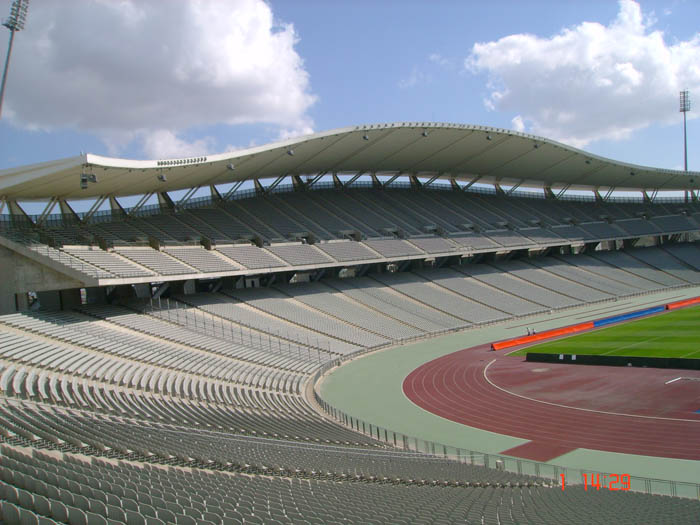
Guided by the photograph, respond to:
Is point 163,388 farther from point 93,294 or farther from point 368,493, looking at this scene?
point 93,294

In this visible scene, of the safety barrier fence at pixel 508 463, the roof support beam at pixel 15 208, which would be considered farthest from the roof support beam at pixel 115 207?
the safety barrier fence at pixel 508 463

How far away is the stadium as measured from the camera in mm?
9648

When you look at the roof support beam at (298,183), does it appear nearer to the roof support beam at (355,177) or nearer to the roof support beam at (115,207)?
the roof support beam at (355,177)

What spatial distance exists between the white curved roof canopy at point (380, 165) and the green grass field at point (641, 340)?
17.4 m

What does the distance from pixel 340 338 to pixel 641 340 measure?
1717cm

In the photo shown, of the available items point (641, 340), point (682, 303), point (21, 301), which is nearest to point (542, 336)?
point (641, 340)

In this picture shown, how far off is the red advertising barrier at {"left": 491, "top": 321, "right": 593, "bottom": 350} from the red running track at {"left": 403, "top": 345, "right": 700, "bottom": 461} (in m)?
3.93

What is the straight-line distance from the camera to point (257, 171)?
3997cm

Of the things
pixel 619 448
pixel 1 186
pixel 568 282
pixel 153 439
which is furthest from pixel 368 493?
pixel 568 282

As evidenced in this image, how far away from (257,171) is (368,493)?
32.2m

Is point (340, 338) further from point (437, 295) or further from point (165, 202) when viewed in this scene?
point (165, 202)

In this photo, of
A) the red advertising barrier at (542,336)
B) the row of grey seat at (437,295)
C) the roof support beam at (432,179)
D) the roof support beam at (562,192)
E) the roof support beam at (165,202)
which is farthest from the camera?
the roof support beam at (562,192)

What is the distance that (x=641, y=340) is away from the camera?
104 ft

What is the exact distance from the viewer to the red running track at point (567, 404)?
55.4ft
